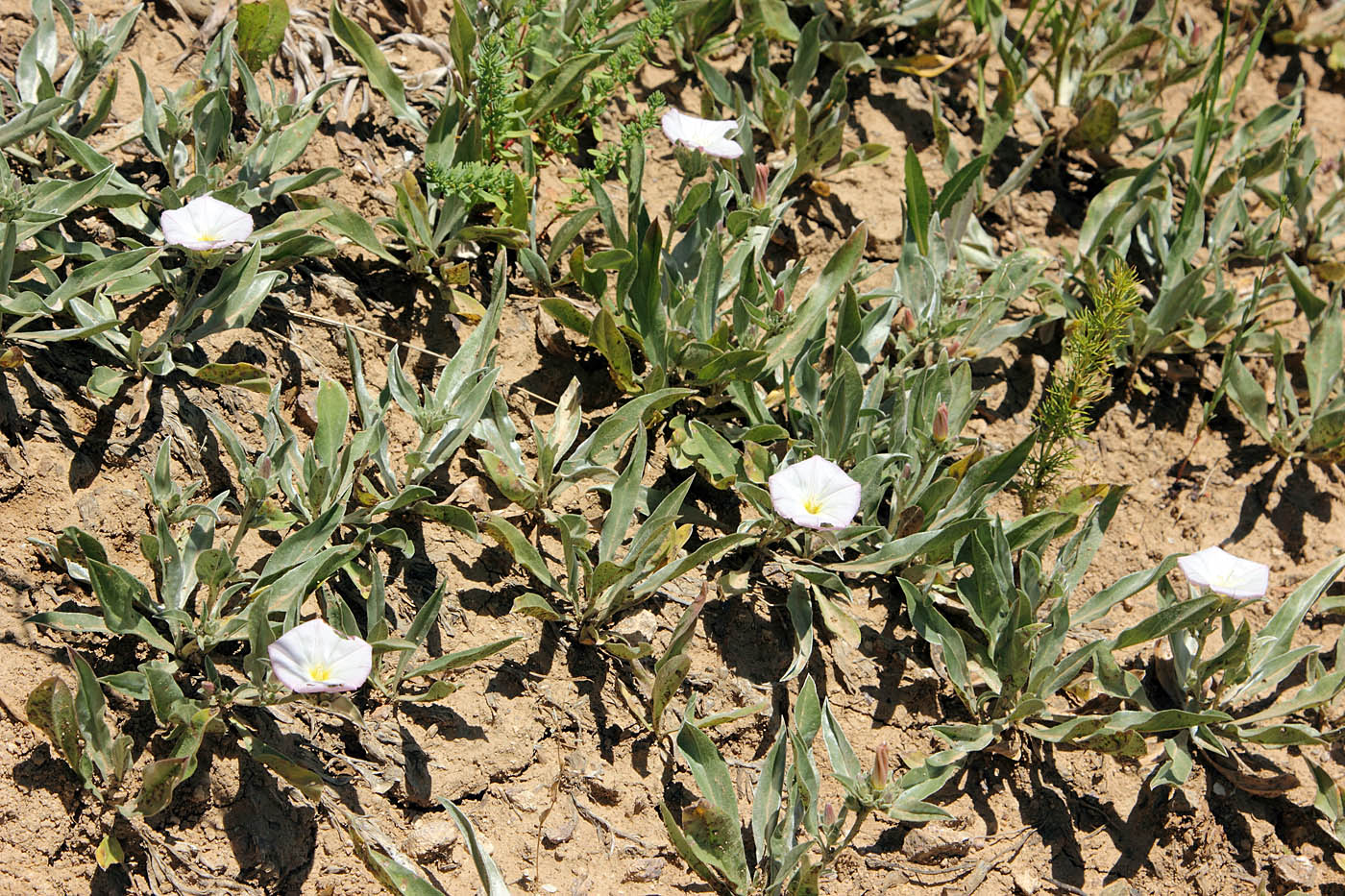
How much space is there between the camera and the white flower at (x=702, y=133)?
11.0 ft

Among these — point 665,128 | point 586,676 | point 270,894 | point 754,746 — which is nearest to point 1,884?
point 270,894

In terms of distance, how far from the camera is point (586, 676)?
288 cm

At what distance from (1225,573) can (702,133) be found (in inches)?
75.7

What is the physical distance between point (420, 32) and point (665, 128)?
3.57 ft

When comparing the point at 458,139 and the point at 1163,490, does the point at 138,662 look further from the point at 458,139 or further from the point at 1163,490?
the point at 1163,490

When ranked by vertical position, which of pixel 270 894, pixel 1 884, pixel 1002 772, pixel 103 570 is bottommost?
pixel 1002 772

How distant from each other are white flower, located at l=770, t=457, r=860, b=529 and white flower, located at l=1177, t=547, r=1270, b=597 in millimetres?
913

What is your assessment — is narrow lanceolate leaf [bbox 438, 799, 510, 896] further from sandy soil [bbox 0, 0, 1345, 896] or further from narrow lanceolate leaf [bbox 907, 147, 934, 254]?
narrow lanceolate leaf [bbox 907, 147, 934, 254]

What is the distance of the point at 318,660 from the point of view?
2324 mm

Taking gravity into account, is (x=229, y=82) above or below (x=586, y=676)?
above

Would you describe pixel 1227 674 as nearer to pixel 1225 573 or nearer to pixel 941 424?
pixel 1225 573

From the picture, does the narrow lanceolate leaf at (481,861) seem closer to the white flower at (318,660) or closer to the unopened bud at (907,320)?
the white flower at (318,660)

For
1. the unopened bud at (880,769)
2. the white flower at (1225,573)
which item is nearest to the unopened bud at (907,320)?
the white flower at (1225,573)

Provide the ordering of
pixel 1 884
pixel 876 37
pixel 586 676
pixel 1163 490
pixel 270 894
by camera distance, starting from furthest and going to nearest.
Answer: pixel 876 37
pixel 1163 490
pixel 586 676
pixel 270 894
pixel 1 884
